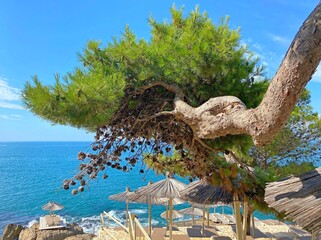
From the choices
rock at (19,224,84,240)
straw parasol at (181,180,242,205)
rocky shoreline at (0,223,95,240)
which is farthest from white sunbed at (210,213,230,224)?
straw parasol at (181,180,242,205)

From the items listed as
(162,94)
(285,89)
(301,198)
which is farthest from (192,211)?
(285,89)

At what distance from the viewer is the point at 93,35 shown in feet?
10.5

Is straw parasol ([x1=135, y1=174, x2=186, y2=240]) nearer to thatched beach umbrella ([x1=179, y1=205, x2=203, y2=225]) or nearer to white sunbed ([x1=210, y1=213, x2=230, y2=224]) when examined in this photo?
thatched beach umbrella ([x1=179, y1=205, x2=203, y2=225])

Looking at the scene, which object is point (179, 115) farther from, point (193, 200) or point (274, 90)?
point (193, 200)

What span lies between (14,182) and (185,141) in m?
45.0

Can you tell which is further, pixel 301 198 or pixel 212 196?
pixel 212 196

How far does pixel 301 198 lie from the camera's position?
2.90m

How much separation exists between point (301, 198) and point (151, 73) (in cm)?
195

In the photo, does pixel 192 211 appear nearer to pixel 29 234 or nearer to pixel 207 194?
pixel 29 234

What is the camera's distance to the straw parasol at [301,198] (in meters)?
2.71

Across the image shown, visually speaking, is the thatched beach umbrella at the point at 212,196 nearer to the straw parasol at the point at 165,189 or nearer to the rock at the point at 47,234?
the straw parasol at the point at 165,189

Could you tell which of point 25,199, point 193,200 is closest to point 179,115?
point 193,200

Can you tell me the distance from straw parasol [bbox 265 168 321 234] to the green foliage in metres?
1.04

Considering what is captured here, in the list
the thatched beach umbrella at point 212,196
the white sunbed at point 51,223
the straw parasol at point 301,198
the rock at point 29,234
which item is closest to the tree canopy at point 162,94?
the straw parasol at point 301,198
